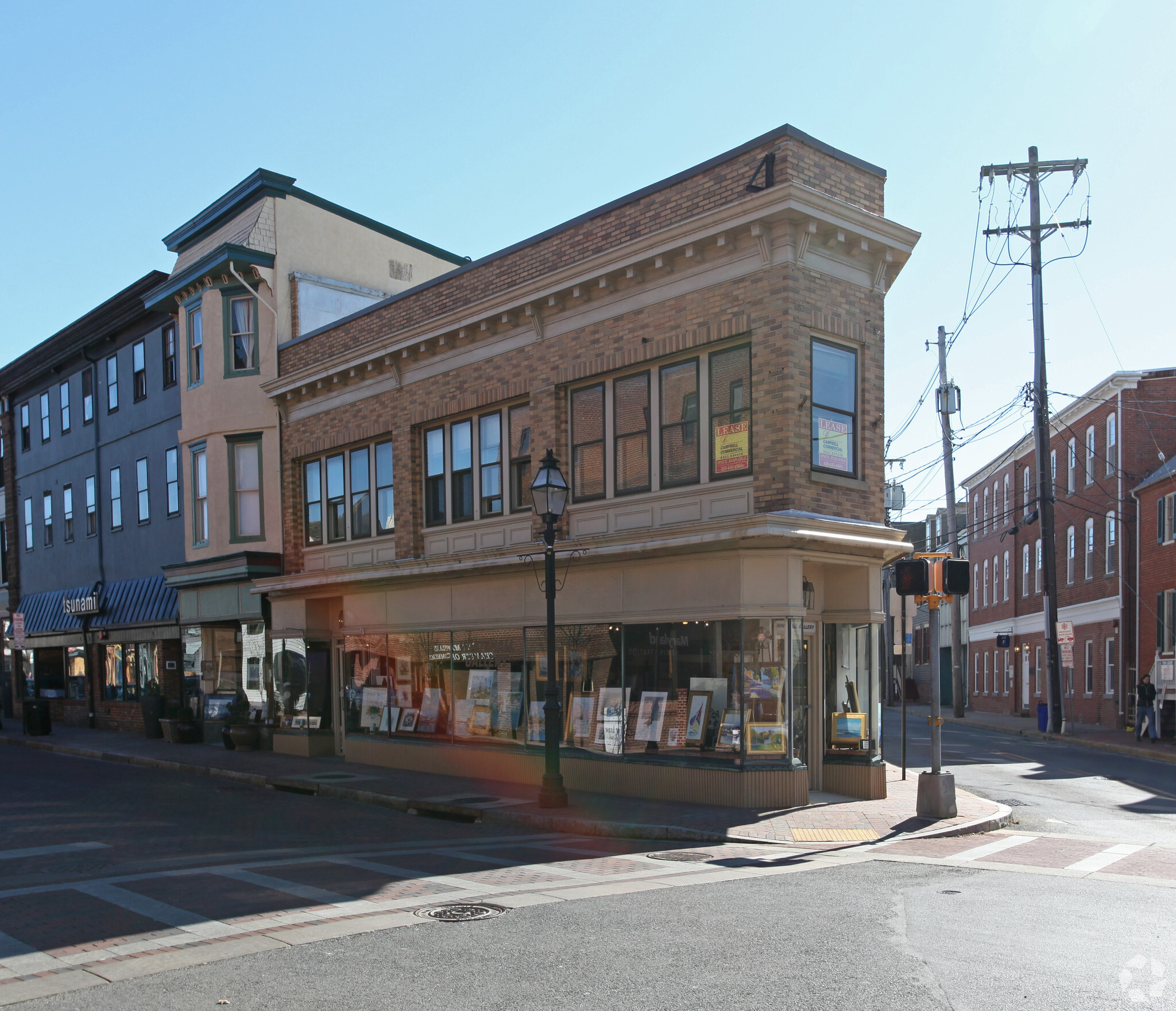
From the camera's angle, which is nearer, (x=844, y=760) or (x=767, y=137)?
(x=767, y=137)

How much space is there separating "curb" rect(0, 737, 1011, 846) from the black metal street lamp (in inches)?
24.5

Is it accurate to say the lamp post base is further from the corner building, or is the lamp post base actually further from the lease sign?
the lease sign

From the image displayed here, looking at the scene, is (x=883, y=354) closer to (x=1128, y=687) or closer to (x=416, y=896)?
(x=416, y=896)

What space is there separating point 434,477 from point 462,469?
2.76 feet

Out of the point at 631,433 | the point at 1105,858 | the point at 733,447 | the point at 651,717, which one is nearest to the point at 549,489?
the point at 631,433

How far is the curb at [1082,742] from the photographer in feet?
79.2

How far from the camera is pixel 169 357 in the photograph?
89.1 ft

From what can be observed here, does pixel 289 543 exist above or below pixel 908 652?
above

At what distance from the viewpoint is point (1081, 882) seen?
9133 millimetres

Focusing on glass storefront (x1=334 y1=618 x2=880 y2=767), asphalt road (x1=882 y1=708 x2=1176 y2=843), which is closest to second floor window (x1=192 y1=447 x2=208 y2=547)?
glass storefront (x1=334 y1=618 x2=880 y2=767)

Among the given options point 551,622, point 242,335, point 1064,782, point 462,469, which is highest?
point 242,335

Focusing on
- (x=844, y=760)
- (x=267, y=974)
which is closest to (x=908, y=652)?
(x=844, y=760)

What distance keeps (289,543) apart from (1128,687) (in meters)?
25.5

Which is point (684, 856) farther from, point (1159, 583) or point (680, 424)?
point (1159, 583)
